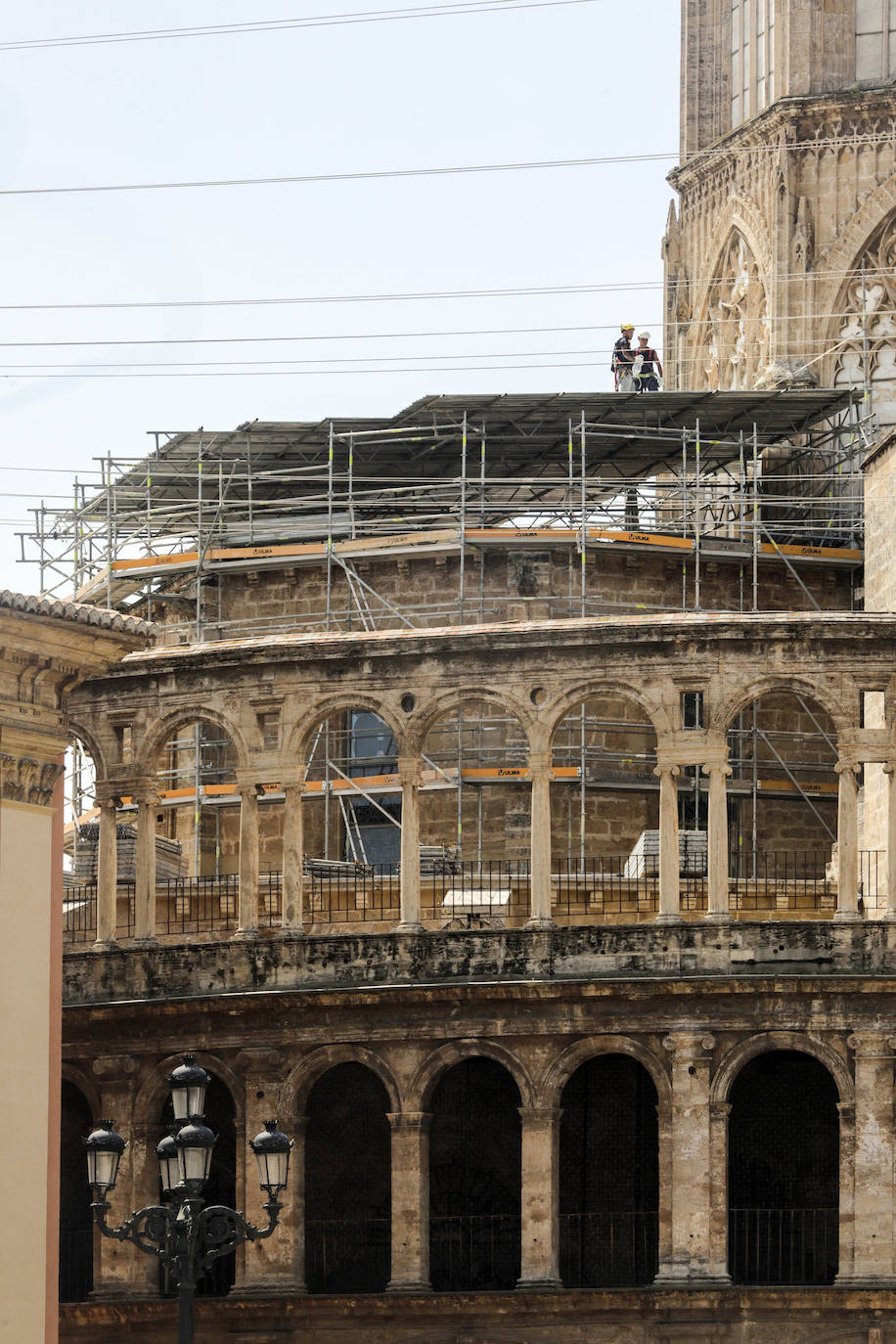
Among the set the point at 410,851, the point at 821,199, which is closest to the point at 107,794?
the point at 410,851

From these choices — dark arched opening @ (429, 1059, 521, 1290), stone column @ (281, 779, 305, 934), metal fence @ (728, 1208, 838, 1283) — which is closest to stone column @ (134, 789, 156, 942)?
stone column @ (281, 779, 305, 934)

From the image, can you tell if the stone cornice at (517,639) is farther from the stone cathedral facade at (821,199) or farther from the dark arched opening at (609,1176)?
the stone cathedral facade at (821,199)

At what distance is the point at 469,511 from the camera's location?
54.3 metres

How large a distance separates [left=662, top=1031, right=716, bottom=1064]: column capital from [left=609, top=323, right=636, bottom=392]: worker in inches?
629

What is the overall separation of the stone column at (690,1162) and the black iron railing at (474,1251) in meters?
2.96

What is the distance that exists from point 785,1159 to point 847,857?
13.9 ft

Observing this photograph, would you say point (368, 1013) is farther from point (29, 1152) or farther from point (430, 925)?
point (29, 1152)

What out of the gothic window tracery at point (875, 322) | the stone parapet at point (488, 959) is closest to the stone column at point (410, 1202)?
the stone parapet at point (488, 959)

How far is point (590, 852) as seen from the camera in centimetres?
5091

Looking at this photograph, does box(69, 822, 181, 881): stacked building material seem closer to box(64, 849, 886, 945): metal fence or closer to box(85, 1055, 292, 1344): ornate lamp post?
box(64, 849, 886, 945): metal fence

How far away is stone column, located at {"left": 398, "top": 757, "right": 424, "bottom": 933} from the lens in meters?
44.9

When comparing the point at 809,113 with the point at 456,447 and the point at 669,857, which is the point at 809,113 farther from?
the point at 669,857

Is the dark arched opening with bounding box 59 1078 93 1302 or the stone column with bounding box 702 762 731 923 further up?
the stone column with bounding box 702 762 731 923

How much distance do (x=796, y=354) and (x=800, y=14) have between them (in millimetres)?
5780
